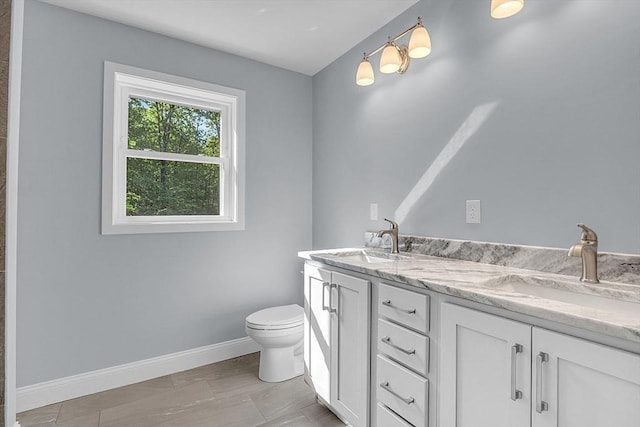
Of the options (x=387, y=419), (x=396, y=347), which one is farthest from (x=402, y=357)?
(x=387, y=419)

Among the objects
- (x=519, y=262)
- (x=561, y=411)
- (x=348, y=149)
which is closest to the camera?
(x=561, y=411)

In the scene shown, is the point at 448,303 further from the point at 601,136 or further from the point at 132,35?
the point at 132,35

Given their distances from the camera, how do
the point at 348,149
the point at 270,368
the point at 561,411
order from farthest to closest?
the point at 348,149 → the point at 270,368 → the point at 561,411

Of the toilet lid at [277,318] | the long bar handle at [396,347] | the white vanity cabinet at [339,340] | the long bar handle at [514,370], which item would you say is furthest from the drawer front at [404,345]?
the toilet lid at [277,318]

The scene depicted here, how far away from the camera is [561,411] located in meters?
0.86

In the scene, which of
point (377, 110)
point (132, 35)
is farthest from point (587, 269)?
point (132, 35)

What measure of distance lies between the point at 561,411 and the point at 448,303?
41 cm

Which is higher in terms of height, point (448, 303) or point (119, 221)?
point (119, 221)

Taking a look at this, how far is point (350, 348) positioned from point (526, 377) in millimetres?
853

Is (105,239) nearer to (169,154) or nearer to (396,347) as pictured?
(169,154)

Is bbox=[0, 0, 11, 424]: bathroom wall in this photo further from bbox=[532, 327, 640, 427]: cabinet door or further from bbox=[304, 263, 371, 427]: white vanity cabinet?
bbox=[532, 327, 640, 427]: cabinet door

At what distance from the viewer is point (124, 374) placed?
2.24 metres

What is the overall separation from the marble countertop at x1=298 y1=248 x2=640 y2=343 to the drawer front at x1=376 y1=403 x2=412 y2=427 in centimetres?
58

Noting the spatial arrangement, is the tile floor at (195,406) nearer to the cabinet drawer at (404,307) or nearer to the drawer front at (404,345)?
the drawer front at (404,345)
